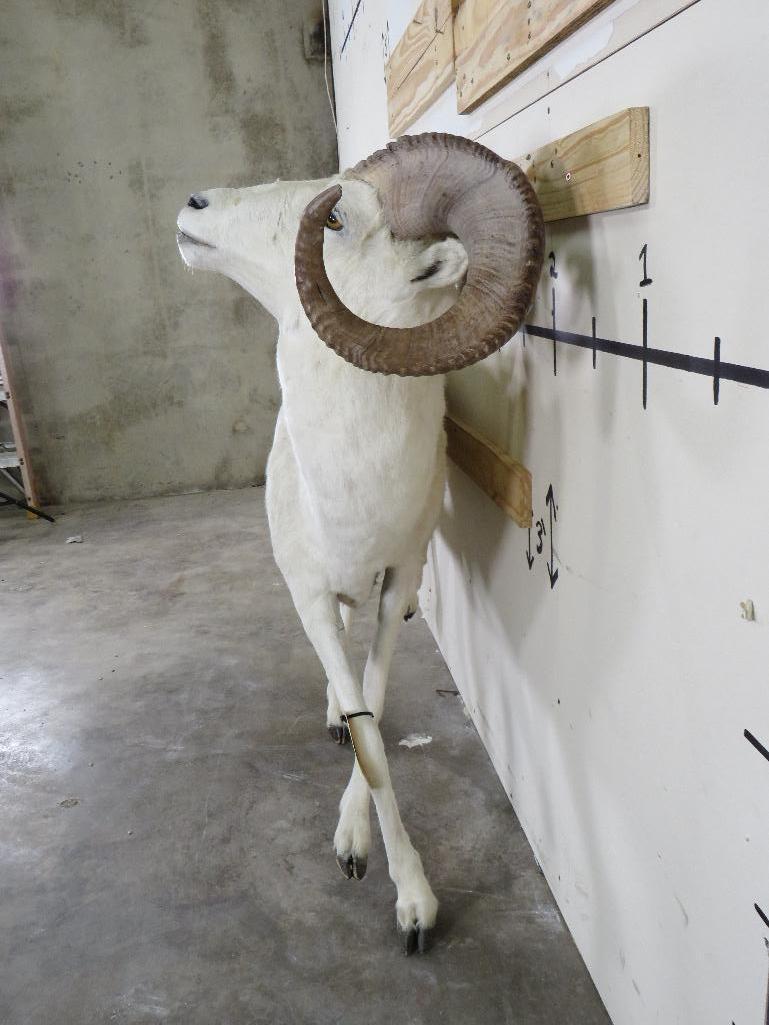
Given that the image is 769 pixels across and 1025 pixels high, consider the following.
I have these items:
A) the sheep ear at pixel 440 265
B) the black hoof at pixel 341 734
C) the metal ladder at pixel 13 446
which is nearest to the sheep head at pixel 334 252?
the sheep ear at pixel 440 265

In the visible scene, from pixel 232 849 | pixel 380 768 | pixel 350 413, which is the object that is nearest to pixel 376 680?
pixel 380 768

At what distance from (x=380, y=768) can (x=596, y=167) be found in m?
1.35

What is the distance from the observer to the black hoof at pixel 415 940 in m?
1.70

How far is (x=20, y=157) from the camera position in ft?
17.4

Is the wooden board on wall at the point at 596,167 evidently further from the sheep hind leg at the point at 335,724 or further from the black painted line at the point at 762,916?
the sheep hind leg at the point at 335,724

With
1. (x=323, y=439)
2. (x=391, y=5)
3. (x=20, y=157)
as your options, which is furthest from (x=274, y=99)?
(x=323, y=439)

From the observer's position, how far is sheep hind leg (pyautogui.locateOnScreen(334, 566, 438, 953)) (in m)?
1.72

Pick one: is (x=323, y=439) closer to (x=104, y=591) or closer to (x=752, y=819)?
(x=752, y=819)

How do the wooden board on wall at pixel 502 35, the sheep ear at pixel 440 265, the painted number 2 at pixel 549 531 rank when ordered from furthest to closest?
the painted number 2 at pixel 549 531, the sheep ear at pixel 440 265, the wooden board on wall at pixel 502 35

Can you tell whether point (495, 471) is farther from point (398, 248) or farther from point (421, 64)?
point (421, 64)

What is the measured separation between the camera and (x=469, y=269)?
132 cm

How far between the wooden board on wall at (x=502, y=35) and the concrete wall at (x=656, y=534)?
4 cm

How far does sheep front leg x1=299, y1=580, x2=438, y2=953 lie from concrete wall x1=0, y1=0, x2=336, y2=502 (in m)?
4.14

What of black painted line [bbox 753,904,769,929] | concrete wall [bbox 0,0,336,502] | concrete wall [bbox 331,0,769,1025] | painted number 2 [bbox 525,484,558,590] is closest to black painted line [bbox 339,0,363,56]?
concrete wall [bbox 0,0,336,502]
